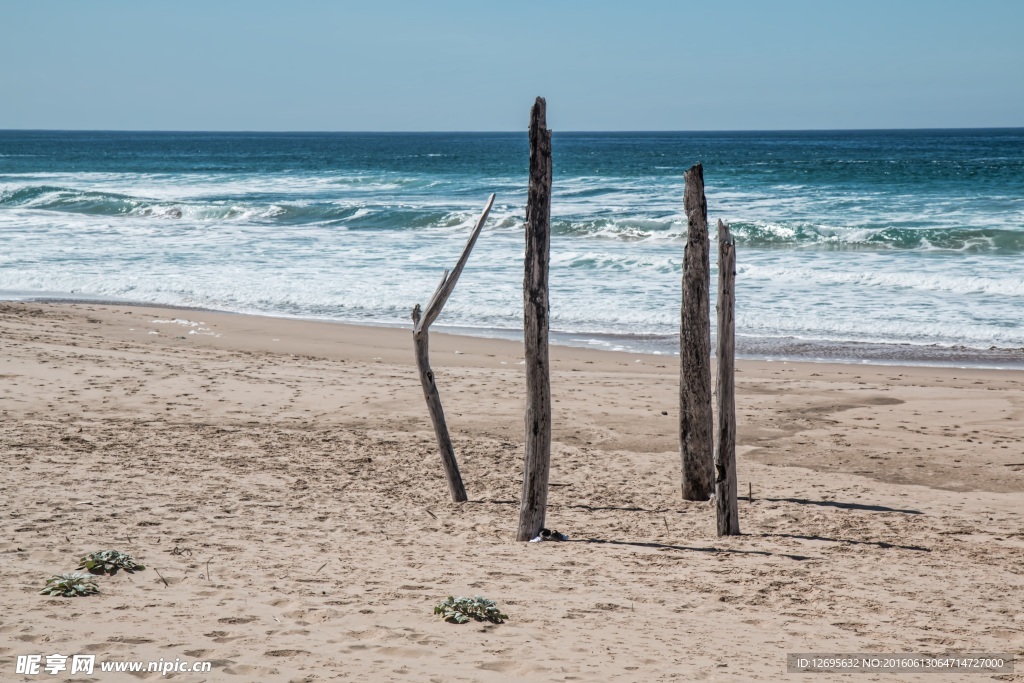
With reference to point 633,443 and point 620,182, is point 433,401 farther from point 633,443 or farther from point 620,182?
point 620,182

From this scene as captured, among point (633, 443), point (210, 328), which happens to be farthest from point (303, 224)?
point (633, 443)

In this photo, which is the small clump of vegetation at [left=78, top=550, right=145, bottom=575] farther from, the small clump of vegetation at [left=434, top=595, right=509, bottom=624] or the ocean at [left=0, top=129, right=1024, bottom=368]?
the ocean at [left=0, top=129, right=1024, bottom=368]

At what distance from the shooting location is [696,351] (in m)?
6.58

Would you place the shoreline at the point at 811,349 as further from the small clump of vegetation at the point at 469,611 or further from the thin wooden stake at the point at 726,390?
the small clump of vegetation at the point at 469,611

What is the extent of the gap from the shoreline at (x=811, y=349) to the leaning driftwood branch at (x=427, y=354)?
19.4 feet

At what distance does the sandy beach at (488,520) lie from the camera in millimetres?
4113

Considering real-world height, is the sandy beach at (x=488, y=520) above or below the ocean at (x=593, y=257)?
below

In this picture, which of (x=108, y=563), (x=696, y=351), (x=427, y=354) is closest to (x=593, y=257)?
(x=696, y=351)

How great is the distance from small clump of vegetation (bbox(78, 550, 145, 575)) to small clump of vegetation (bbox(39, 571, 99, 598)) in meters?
0.20

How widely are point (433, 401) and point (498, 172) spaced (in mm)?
48005

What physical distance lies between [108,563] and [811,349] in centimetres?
971

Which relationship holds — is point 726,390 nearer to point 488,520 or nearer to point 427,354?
point 488,520

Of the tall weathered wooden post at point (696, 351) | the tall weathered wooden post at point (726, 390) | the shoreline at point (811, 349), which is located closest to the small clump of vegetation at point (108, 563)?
the tall weathered wooden post at point (726, 390)

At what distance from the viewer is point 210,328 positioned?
13750mm
